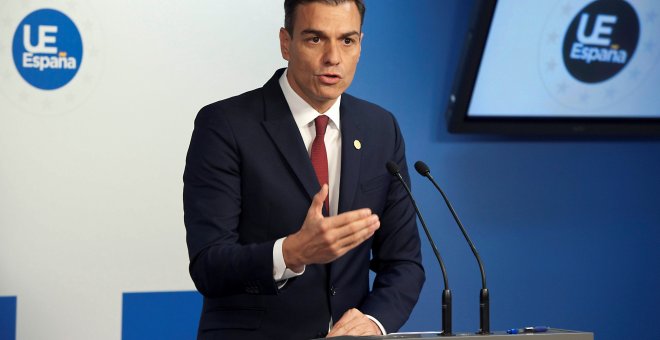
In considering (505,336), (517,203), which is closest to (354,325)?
(505,336)

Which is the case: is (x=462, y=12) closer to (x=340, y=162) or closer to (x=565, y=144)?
(x=565, y=144)

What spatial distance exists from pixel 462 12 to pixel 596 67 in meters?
0.65

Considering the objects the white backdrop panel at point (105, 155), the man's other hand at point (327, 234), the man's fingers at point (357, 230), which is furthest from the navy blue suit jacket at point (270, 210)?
the white backdrop panel at point (105, 155)

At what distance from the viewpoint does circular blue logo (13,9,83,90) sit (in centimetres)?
341

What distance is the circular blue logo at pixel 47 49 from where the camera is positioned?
11.2 ft

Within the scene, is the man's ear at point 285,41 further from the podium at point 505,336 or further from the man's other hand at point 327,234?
the podium at point 505,336

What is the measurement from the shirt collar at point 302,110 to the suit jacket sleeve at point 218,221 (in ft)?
0.65

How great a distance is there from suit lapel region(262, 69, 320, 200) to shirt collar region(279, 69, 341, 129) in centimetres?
2

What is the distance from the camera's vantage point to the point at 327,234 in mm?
1959

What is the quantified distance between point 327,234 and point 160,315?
180 cm

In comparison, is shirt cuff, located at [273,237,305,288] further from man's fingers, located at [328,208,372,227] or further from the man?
man's fingers, located at [328,208,372,227]

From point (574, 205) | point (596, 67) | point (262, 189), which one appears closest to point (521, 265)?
point (574, 205)

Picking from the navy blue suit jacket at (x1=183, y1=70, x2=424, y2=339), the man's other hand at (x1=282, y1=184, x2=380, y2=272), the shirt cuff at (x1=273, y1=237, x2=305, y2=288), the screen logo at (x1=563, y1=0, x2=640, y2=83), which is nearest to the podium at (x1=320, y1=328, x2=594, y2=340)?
the man's other hand at (x1=282, y1=184, x2=380, y2=272)

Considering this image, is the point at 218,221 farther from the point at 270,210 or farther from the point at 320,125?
the point at 320,125
